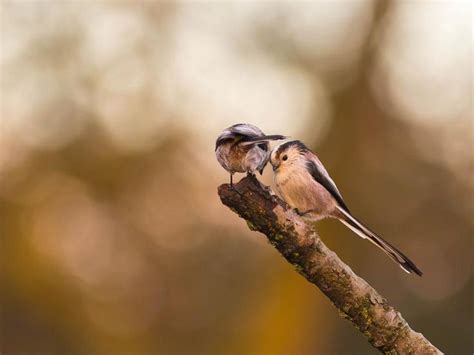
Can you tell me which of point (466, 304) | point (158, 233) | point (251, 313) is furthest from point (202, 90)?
point (466, 304)

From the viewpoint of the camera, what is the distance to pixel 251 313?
50.5 feet

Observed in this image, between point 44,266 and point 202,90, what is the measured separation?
470cm

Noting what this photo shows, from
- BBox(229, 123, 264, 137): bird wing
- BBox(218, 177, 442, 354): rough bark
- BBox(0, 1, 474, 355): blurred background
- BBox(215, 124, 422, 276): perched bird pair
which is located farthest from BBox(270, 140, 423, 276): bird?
BBox(0, 1, 474, 355): blurred background

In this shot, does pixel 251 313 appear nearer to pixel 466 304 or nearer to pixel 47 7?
pixel 466 304

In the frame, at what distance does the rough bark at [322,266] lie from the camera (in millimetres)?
4078

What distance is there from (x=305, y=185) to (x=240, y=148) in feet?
2.32

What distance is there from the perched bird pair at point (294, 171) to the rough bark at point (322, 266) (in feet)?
1.37

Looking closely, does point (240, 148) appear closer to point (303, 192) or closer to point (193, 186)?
point (303, 192)

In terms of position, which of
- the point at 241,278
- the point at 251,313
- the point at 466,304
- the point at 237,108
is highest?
the point at 237,108

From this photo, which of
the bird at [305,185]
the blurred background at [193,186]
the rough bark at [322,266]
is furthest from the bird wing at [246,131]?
the blurred background at [193,186]

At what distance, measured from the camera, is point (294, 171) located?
531 centimetres

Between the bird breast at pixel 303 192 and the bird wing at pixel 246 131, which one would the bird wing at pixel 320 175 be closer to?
the bird breast at pixel 303 192

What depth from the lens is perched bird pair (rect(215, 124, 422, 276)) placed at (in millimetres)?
4578

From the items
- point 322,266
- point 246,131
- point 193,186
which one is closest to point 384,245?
point 322,266
